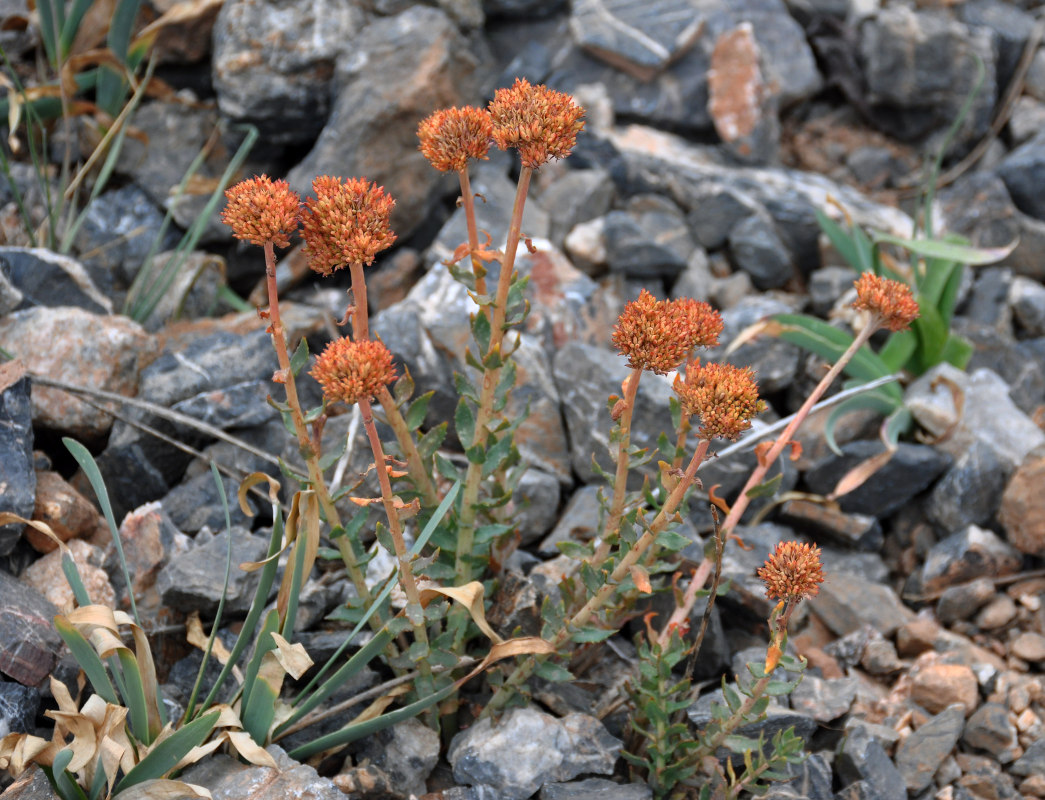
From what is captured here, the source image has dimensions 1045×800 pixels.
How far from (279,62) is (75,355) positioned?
6.07 ft

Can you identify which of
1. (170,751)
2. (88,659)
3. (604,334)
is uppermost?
(88,659)

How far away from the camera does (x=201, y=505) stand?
9.60ft

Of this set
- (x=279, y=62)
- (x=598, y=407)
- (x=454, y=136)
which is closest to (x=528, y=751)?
(x=598, y=407)

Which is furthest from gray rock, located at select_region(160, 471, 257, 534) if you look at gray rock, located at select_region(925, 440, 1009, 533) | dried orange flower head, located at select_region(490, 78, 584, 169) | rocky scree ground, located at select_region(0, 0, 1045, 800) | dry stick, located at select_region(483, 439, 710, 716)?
gray rock, located at select_region(925, 440, 1009, 533)

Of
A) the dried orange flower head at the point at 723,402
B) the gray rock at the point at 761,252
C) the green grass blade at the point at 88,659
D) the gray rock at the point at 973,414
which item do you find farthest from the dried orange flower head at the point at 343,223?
the gray rock at the point at 761,252

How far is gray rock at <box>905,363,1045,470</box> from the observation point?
346 centimetres

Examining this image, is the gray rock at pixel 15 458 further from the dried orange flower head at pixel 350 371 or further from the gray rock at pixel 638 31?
the gray rock at pixel 638 31

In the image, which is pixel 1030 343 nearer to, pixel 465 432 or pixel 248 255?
pixel 465 432

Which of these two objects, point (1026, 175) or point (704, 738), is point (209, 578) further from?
point (1026, 175)

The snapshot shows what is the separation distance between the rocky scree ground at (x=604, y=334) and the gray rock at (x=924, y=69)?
0.06 feet

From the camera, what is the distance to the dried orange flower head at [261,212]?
1.79 metres

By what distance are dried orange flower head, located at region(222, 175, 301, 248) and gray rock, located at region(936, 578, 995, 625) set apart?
8.28 ft

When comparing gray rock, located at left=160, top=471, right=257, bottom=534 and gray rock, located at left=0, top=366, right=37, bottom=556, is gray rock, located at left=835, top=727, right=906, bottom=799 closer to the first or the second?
gray rock, located at left=160, top=471, right=257, bottom=534

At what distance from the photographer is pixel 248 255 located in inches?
166
